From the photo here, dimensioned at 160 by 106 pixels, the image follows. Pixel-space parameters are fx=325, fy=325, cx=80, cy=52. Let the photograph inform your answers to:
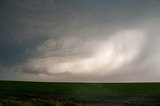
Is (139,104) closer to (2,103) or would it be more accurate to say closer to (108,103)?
(108,103)

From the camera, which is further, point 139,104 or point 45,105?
point 139,104

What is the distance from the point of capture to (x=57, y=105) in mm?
25500

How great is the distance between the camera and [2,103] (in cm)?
2583

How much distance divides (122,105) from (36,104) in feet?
32.2

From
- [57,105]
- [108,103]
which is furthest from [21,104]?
[108,103]

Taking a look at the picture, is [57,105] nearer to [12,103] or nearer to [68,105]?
[68,105]

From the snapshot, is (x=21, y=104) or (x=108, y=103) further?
(x=108, y=103)

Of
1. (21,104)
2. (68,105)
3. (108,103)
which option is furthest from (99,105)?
(21,104)

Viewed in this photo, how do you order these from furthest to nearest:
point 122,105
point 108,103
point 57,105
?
point 108,103, point 122,105, point 57,105

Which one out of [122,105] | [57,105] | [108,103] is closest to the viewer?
[57,105]

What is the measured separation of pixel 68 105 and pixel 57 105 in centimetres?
134

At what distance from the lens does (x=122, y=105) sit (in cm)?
3219

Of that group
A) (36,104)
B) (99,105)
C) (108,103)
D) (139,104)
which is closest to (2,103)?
(36,104)

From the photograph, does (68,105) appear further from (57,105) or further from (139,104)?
(139,104)
